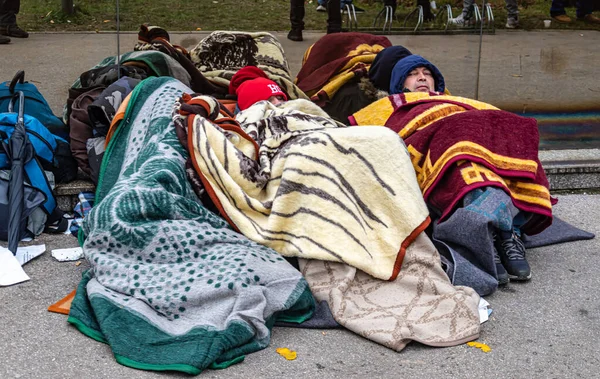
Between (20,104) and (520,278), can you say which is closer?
(520,278)

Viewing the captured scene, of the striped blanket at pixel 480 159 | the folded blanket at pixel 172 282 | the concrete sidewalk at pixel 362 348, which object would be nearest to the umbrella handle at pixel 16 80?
the folded blanket at pixel 172 282

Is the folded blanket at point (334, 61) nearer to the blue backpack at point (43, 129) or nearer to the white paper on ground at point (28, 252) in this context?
the blue backpack at point (43, 129)

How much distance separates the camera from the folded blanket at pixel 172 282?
9.06 ft

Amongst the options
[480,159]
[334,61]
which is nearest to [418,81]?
[334,61]

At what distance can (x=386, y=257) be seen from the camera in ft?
10.7

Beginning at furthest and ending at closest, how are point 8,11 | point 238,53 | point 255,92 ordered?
point 238,53, point 8,11, point 255,92

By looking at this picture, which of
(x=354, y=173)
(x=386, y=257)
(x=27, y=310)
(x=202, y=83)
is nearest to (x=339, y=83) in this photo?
(x=202, y=83)

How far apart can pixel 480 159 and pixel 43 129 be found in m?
2.18

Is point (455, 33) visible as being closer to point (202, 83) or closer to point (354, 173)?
point (202, 83)

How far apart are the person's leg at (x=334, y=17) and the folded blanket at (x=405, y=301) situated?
219 cm

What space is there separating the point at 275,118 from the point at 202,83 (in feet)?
3.38

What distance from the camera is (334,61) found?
500 centimetres

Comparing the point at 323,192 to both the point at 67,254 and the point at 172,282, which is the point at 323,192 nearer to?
the point at 172,282

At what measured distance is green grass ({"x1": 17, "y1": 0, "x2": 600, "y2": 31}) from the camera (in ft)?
15.5
